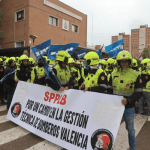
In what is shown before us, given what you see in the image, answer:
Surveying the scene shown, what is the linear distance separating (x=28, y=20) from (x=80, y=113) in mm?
17121

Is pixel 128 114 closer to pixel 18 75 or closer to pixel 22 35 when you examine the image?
pixel 18 75

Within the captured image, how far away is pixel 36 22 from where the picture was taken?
18469mm

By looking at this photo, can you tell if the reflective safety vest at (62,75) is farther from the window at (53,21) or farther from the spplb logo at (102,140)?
the window at (53,21)

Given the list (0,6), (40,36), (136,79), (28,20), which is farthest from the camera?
(0,6)

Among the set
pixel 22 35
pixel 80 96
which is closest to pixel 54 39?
pixel 22 35

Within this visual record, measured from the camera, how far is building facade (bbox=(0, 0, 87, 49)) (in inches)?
708

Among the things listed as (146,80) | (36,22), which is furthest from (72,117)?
(36,22)

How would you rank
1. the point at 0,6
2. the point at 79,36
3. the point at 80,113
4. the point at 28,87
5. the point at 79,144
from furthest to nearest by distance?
the point at 79,36
the point at 0,6
the point at 28,87
the point at 80,113
the point at 79,144

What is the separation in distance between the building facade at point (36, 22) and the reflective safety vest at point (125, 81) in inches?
656

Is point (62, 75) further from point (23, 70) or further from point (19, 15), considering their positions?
point (19, 15)

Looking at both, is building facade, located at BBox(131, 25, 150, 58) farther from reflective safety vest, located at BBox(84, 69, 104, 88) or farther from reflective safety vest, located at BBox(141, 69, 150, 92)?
reflective safety vest, located at BBox(84, 69, 104, 88)

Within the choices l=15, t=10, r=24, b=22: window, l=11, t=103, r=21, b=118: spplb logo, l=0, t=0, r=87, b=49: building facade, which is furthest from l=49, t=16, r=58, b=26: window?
l=11, t=103, r=21, b=118: spplb logo

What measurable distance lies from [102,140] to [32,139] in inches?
73.6

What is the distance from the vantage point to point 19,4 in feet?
60.7
